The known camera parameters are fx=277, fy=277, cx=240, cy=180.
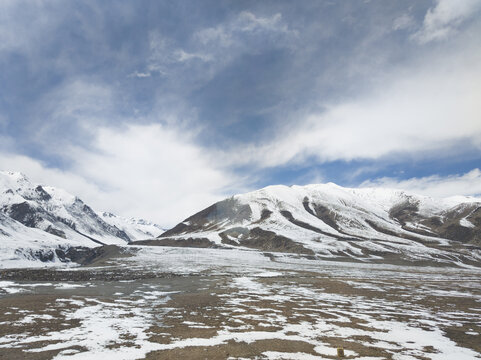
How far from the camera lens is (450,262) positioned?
12850 cm

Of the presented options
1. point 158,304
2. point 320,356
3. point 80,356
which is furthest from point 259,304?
point 80,356

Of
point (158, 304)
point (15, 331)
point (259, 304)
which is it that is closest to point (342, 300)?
point (259, 304)

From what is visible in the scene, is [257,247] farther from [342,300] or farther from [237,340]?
[237,340]

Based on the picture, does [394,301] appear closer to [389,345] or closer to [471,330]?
[471,330]

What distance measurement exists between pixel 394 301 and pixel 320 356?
824 inches

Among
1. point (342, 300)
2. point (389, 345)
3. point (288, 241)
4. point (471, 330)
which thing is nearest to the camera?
point (389, 345)

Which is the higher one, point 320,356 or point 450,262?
point 320,356

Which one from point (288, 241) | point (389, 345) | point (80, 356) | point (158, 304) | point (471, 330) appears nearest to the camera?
point (80, 356)

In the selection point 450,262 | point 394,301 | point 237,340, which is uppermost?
point 237,340

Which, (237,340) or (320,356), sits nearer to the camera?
(320,356)

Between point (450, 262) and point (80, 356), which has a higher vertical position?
point (80, 356)

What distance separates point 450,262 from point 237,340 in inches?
6062

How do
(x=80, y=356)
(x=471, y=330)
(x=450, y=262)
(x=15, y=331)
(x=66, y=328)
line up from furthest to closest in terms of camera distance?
(x=450, y=262)
(x=471, y=330)
(x=66, y=328)
(x=15, y=331)
(x=80, y=356)

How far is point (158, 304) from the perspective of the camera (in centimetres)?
2400
